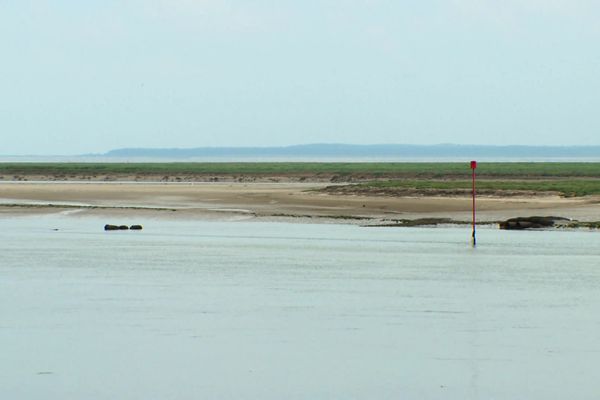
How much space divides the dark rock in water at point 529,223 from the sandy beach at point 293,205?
2.45 m

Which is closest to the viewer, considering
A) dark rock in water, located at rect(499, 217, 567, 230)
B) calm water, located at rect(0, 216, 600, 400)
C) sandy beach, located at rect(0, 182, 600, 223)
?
calm water, located at rect(0, 216, 600, 400)

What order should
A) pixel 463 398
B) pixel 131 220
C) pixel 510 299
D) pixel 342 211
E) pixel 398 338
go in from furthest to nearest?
1. pixel 342 211
2. pixel 131 220
3. pixel 510 299
4. pixel 398 338
5. pixel 463 398

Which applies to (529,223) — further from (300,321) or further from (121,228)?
(300,321)

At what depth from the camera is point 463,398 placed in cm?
1322

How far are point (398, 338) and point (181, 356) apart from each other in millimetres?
3274

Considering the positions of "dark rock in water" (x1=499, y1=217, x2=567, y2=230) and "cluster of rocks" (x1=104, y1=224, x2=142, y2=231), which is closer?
"dark rock in water" (x1=499, y1=217, x2=567, y2=230)

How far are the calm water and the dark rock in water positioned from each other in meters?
6.45

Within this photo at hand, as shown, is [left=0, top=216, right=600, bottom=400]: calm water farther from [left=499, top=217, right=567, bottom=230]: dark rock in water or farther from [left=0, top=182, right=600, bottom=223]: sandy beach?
[left=0, top=182, right=600, bottom=223]: sandy beach

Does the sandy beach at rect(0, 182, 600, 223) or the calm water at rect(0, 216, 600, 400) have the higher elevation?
the calm water at rect(0, 216, 600, 400)

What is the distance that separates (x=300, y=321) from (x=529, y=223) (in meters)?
21.9

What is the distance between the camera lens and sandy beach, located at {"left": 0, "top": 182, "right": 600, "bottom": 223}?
4578cm

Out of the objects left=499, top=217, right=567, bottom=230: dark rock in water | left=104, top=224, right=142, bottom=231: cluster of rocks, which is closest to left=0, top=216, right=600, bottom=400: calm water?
left=499, top=217, right=567, bottom=230: dark rock in water

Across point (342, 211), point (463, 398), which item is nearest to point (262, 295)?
point (463, 398)

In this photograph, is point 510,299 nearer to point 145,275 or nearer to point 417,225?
point 145,275
